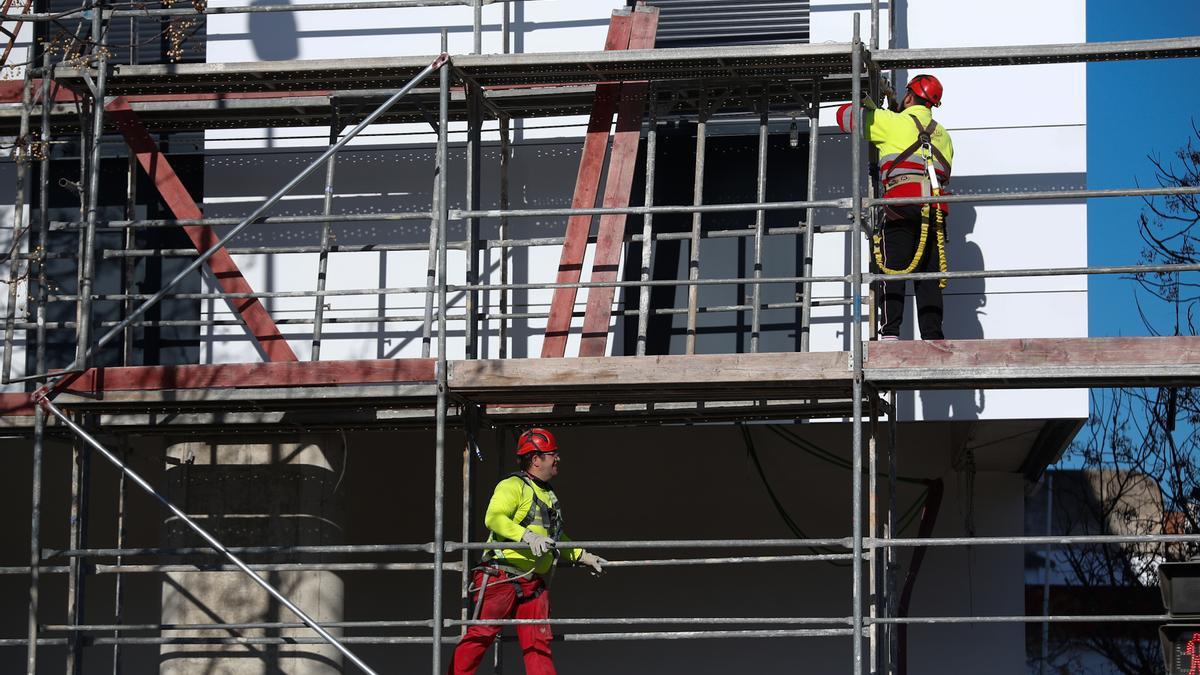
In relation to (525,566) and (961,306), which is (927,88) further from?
(525,566)

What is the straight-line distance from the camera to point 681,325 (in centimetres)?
1291

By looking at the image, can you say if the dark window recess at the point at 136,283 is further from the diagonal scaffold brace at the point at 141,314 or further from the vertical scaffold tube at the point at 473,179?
the vertical scaffold tube at the point at 473,179

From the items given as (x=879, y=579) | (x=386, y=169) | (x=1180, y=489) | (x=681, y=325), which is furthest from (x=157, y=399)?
(x=1180, y=489)

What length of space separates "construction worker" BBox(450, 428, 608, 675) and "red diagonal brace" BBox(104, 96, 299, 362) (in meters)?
2.52

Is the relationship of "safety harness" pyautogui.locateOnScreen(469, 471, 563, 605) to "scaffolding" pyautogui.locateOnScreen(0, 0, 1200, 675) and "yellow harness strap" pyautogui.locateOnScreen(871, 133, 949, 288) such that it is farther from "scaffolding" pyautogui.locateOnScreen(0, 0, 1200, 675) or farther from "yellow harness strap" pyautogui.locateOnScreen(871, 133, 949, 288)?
"yellow harness strap" pyautogui.locateOnScreen(871, 133, 949, 288)

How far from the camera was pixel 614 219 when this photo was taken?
1206 centimetres

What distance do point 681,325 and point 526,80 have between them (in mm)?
2350

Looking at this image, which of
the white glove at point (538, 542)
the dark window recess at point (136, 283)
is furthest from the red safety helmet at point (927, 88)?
Result: the dark window recess at point (136, 283)

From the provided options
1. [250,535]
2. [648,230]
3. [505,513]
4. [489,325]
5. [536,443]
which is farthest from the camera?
[489,325]

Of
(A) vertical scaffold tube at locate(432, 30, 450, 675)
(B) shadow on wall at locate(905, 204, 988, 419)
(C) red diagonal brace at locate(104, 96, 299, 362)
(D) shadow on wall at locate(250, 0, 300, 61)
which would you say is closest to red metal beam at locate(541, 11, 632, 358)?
(A) vertical scaffold tube at locate(432, 30, 450, 675)

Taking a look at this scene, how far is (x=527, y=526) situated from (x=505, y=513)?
0.24 meters

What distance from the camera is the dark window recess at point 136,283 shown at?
1330 centimetres

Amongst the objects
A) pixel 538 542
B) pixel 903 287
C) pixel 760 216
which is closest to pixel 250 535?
pixel 538 542

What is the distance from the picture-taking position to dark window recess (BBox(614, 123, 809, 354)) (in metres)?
12.9
